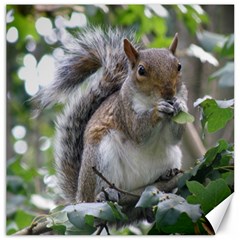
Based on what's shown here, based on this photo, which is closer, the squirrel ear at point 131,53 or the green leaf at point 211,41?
the squirrel ear at point 131,53

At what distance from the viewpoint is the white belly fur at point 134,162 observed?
2445mm

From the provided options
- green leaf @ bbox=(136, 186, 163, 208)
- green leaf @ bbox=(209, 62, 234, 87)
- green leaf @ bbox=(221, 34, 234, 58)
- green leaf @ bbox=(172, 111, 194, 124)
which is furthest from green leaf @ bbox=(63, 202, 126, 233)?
green leaf @ bbox=(221, 34, 234, 58)

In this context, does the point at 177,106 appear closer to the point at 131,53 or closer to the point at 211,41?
the point at 131,53

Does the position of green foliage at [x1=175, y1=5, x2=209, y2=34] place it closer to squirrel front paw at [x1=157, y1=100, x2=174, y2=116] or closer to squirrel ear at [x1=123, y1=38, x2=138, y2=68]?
squirrel ear at [x1=123, y1=38, x2=138, y2=68]

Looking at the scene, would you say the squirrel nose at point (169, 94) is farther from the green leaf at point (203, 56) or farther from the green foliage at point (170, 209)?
the green leaf at point (203, 56)

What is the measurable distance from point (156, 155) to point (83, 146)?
357 millimetres

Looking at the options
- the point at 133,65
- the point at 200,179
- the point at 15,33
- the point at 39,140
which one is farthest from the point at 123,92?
the point at 39,140

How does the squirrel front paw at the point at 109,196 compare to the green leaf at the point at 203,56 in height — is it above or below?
below

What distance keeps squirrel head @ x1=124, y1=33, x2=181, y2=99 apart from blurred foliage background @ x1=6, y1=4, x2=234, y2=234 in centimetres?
14

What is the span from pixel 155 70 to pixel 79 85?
0.49 m

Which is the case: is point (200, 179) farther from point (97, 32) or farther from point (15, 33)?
point (15, 33)

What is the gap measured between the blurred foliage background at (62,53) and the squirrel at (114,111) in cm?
10

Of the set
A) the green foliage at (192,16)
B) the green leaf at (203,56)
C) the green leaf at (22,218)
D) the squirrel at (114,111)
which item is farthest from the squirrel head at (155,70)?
the green leaf at (22,218)

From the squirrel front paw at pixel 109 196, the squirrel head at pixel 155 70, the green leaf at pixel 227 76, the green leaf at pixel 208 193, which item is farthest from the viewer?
the green leaf at pixel 227 76
